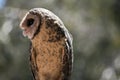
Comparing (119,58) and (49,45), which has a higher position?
(49,45)

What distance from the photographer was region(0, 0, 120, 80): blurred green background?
27.7 ft

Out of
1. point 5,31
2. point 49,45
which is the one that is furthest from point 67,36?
point 5,31

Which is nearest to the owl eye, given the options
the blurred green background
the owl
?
the owl

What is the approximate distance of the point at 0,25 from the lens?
8.48m

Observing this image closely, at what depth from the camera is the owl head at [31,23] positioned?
2.30m

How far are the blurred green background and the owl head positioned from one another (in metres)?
5.87

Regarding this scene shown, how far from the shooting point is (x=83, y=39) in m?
9.32

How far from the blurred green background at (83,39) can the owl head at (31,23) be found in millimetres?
5874

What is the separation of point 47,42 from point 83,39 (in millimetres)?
7020

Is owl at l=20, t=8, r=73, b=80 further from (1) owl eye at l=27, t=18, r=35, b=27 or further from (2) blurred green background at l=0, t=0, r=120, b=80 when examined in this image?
(2) blurred green background at l=0, t=0, r=120, b=80

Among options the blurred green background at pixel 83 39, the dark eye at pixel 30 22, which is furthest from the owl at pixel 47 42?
the blurred green background at pixel 83 39

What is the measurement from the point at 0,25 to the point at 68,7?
172cm

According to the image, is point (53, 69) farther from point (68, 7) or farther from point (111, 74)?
point (68, 7)

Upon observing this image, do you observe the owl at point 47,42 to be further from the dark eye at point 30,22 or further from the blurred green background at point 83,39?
the blurred green background at point 83,39
